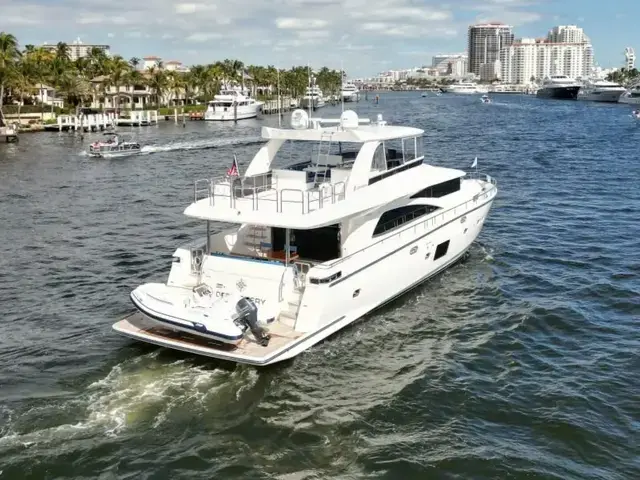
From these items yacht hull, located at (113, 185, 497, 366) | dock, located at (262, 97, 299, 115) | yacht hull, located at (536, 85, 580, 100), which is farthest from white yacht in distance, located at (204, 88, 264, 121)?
yacht hull, located at (536, 85, 580, 100)

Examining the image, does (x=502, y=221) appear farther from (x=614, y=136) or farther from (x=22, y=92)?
(x=22, y=92)

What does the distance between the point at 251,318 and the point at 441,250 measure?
799 centimetres

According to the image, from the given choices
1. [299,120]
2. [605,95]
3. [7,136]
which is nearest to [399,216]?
[299,120]

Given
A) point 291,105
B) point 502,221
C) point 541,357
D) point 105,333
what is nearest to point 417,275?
point 541,357

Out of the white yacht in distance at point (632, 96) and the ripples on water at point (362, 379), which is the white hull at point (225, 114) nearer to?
the ripples on water at point (362, 379)

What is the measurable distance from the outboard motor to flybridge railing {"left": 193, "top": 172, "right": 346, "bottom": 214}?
2615 millimetres

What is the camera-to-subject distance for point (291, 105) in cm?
14125

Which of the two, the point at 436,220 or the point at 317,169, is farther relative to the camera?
the point at 436,220

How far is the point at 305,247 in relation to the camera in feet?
56.6

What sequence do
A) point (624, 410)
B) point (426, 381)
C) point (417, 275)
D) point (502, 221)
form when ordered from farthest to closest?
point (502, 221) < point (417, 275) < point (426, 381) < point (624, 410)

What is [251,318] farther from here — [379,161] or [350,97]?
[350,97]

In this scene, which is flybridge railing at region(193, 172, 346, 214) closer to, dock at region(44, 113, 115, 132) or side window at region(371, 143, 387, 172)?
side window at region(371, 143, 387, 172)

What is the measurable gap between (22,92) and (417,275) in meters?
77.3

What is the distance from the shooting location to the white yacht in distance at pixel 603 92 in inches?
6122
